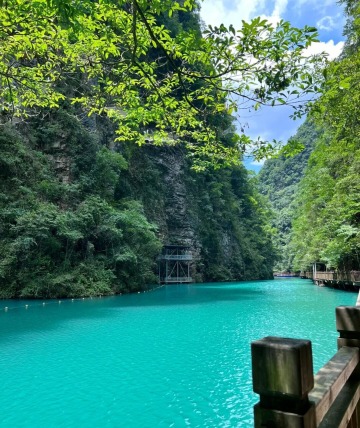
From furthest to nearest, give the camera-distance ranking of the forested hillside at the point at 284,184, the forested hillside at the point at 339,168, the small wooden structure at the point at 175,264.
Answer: the forested hillside at the point at 284,184, the small wooden structure at the point at 175,264, the forested hillside at the point at 339,168

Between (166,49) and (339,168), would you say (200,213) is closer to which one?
(339,168)

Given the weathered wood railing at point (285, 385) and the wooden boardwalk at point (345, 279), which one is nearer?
the weathered wood railing at point (285, 385)

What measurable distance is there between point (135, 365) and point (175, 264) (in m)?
25.3

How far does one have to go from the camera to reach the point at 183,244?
31.9 metres

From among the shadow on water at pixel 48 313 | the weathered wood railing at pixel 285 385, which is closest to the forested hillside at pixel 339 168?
the weathered wood railing at pixel 285 385

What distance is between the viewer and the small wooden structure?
30203 millimetres

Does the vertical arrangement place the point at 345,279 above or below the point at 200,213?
below

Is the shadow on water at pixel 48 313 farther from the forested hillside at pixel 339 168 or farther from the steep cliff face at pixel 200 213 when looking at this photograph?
the steep cliff face at pixel 200 213

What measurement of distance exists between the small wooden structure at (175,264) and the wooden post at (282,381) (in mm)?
28912

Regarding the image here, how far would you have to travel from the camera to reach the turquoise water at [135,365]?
435cm

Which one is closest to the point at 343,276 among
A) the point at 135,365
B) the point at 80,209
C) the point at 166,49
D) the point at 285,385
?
the point at 80,209

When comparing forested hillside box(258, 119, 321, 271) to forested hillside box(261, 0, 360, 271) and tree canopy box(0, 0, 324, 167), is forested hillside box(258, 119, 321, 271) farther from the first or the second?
tree canopy box(0, 0, 324, 167)

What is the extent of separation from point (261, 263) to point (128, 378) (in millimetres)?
38027

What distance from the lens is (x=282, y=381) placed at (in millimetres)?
843
